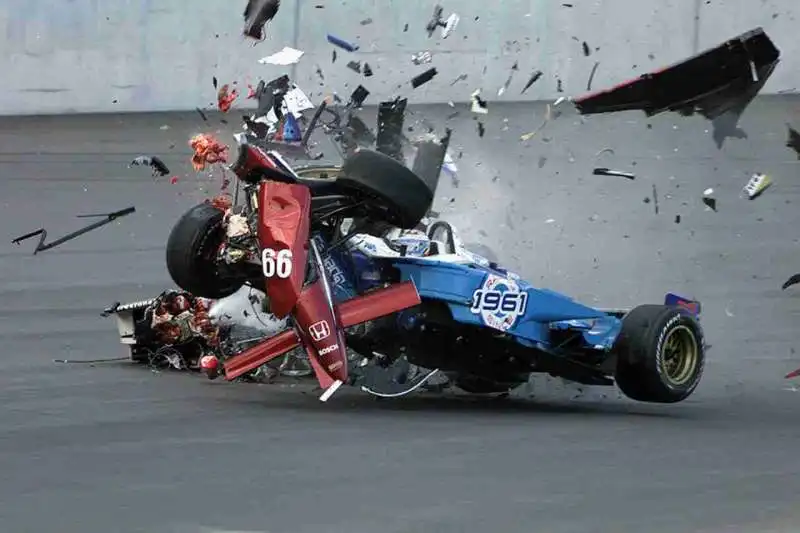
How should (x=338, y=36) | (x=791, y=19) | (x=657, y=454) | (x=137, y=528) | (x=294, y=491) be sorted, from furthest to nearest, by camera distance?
1. (x=338, y=36)
2. (x=791, y=19)
3. (x=657, y=454)
4. (x=294, y=491)
5. (x=137, y=528)

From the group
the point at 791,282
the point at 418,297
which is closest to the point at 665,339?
the point at 418,297

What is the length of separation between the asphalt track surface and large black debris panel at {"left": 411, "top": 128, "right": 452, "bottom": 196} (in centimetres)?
140

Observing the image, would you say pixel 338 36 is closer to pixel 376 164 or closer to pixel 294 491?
pixel 376 164

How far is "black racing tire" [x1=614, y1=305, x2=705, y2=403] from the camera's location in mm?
8766

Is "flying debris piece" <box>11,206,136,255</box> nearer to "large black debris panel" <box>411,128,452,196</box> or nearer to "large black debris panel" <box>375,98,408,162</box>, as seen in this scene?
"large black debris panel" <box>375,98,408,162</box>

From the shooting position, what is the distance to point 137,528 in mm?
5883

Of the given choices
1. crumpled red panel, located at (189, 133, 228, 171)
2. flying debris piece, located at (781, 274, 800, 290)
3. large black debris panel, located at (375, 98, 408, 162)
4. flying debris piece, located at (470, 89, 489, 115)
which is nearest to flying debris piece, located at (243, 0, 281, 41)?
flying debris piece, located at (470, 89, 489, 115)

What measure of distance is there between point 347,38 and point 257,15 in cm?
157

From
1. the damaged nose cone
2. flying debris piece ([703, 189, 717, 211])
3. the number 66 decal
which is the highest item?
the number 66 decal

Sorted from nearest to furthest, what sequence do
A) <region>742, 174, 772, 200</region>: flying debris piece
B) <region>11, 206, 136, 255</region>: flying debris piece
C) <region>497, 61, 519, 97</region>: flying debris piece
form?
<region>11, 206, 136, 255</region>: flying debris piece
<region>742, 174, 772, 200</region>: flying debris piece
<region>497, 61, 519, 97</region>: flying debris piece

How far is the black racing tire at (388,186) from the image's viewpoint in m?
8.45

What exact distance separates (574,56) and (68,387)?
10950mm

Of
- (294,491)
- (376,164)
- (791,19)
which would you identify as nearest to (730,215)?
(791,19)

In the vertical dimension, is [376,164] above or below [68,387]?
above
